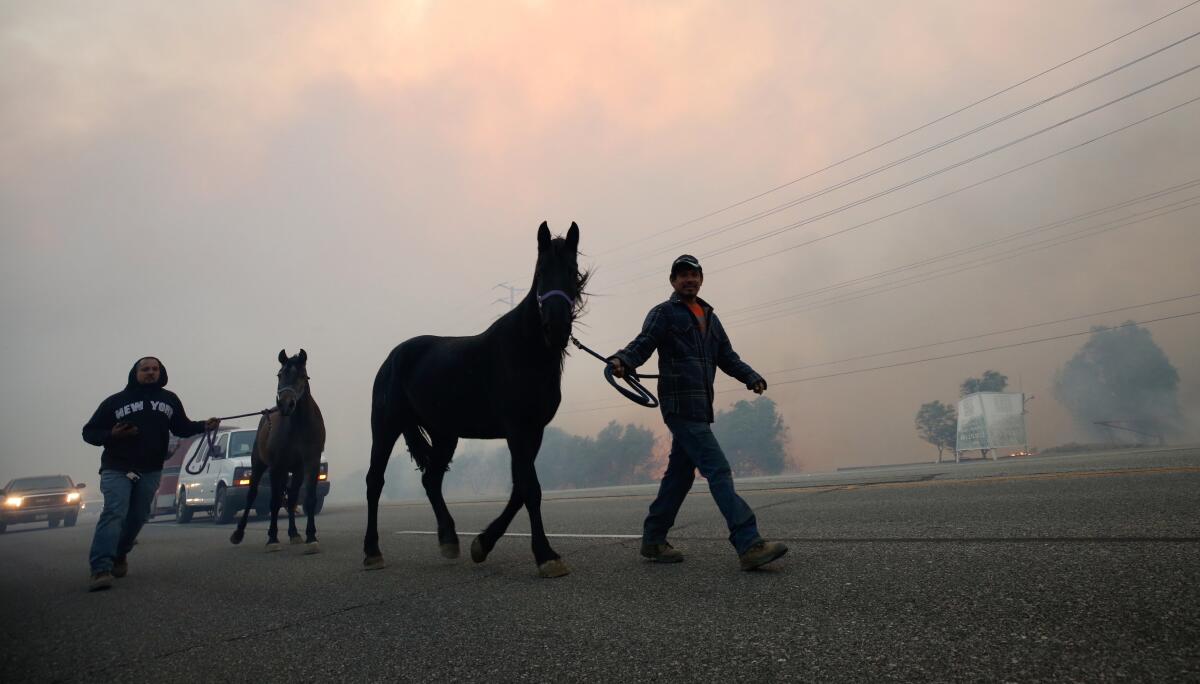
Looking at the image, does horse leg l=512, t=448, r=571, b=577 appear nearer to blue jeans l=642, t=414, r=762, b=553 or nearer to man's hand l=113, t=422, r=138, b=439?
blue jeans l=642, t=414, r=762, b=553

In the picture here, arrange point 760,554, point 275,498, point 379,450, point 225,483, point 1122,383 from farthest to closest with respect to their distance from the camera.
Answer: point 1122,383, point 225,483, point 275,498, point 379,450, point 760,554

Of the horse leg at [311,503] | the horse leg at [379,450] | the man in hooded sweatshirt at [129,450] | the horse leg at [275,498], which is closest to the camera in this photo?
the man in hooded sweatshirt at [129,450]

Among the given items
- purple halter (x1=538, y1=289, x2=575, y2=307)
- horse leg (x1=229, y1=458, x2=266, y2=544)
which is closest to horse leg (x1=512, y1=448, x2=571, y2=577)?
purple halter (x1=538, y1=289, x2=575, y2=307)

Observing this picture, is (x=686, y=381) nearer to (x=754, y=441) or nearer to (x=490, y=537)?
(x=490, y=537)

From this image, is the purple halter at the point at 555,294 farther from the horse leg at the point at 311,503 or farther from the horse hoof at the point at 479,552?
the horse leg at the point at 311,503

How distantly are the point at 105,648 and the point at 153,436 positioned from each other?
366 cm

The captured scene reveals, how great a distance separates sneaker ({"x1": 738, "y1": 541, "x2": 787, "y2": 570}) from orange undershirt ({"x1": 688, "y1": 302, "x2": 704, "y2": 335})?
1.54 meters

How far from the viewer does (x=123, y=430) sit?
6527 mm

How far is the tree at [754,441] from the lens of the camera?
8931 centimetres

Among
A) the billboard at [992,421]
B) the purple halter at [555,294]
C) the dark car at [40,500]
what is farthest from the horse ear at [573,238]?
the billboard at [992,421]

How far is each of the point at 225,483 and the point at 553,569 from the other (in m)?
13.8

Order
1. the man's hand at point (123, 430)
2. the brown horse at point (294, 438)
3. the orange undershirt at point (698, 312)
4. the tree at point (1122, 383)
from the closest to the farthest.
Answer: the orange undershirt at point (698, 312) < the man's hand at point (123, 430) < the brown horse at point (294, 438) < the tree at point (1122, 383)

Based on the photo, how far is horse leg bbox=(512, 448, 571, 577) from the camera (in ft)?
15.1

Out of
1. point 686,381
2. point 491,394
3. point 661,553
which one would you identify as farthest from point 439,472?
point 686,381
